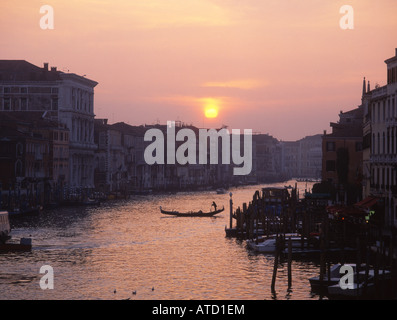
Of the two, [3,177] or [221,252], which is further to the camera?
[3,177]

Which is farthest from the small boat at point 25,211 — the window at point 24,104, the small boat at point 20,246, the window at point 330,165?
the window at point 24,104

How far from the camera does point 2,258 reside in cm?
3916

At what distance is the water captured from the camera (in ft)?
102

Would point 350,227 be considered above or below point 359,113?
below

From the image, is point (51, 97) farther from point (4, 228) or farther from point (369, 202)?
point (369, 202)

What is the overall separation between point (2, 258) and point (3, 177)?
33.5 meters

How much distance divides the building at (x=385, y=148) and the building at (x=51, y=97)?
54865 millimetres

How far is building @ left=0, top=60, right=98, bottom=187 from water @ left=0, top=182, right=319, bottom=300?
3830 centimetres

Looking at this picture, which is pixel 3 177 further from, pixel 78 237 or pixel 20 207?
pixel 78 237

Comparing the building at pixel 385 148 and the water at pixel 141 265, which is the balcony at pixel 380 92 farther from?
the water at pixel 141 265

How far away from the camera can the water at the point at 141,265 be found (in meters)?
31.0

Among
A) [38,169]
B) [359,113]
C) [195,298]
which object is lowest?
[195,298]

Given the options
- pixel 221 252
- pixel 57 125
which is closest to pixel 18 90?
pixel 57 125

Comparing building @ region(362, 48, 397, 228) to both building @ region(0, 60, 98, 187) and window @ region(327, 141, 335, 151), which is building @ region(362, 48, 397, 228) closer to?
Result: window @ region(327, 141, 335, 151)
